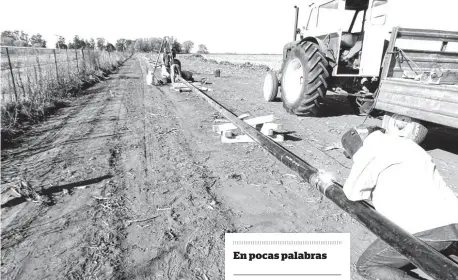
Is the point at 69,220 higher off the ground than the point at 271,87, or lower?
lower

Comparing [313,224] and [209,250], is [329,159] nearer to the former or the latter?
[313,224]

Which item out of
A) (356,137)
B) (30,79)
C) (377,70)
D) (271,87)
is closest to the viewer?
(356,137)

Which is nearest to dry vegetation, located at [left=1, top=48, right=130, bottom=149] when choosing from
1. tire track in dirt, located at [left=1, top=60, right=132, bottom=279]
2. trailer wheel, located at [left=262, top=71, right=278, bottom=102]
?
tire track in dirt, located at [left=1, top=60, right=132, bottom=279]

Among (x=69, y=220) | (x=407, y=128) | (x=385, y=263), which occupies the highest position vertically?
(x=407, y=128)

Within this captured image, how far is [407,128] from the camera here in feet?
14.9

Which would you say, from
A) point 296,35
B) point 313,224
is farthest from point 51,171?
point 296,35

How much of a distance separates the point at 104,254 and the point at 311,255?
1.64 meters

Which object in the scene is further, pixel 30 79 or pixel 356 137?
pixel 30 79

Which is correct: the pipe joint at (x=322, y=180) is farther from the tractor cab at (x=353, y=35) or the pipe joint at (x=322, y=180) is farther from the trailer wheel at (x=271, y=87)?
the trailer wheel at (x=271, y=87)
